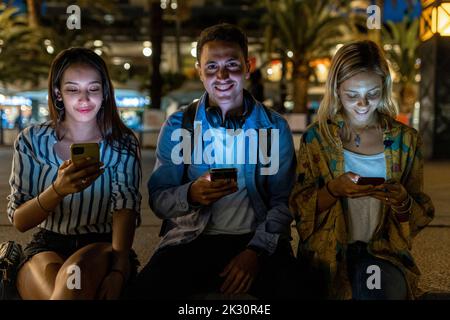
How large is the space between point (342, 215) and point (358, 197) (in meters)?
0.14

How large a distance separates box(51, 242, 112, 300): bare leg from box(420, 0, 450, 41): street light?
12173mm

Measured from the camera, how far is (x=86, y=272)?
8.51 feet

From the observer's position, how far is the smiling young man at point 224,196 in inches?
118

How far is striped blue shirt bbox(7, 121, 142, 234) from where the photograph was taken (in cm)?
301

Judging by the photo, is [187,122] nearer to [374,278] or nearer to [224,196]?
[224,196]

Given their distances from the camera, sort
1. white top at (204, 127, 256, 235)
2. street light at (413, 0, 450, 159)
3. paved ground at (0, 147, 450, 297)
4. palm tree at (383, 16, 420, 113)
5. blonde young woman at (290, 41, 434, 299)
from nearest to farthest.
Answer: blonde young woman at (290, 41, 434, 299), white top at (204, 127, 256, 235), paved ground at (0, 147, 450, 297), street light at (413, 0, 450, 159), palm tree at (383, 16, 420, 113)

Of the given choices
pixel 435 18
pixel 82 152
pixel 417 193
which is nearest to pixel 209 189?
pixel 82 152

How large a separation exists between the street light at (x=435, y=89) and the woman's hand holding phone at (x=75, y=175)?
12895mm

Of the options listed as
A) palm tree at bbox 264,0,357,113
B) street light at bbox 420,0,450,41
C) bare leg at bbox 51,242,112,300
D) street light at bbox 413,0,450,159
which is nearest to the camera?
bare leg at bbox 51,242,112,300

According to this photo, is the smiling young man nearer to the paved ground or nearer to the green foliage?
the paved ground

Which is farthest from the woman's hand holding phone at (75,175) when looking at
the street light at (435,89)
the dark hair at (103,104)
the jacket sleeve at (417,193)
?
the street light at (435,89)

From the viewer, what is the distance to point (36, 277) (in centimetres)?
272

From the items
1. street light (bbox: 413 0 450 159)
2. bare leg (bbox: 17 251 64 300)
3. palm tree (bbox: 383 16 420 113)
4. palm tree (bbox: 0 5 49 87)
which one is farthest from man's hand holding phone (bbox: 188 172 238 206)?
palm tree (bbox: 383 16 420 113)

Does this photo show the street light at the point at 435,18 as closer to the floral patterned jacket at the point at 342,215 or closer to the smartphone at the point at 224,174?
the floral patterned jacket at the point at 342,215
